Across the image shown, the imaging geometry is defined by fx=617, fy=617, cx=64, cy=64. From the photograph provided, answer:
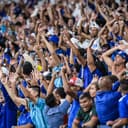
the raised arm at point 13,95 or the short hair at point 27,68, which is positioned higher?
the short hair at point 27,68

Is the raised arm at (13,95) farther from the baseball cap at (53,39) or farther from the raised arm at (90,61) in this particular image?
the baseball cap at (53,39)

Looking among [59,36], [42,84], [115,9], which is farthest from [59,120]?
[115,9]

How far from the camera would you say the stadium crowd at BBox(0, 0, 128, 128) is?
777cm

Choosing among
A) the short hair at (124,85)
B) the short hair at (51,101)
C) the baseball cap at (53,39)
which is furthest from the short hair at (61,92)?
the baseball cap at (53,39)

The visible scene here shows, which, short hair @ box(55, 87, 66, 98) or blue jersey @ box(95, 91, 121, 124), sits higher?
short hair @ box(55, 87, 66, 98)

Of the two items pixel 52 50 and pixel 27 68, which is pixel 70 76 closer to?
pixel 27 68

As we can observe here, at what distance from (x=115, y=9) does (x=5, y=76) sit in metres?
5.97

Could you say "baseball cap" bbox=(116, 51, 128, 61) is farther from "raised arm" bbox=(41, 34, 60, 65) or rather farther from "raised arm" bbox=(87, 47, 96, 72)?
"raised arm" bbox=(41, 34, 60, 65)

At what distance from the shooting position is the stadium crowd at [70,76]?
7770 mm

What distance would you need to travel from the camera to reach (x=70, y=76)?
9914mm

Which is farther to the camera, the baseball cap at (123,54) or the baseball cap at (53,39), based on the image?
the baseball cap at (53,39)

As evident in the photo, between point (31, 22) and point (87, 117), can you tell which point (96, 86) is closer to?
point (87, 117)

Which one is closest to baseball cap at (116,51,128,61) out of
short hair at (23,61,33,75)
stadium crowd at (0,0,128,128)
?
stadium crowd at (0,0,128,128)

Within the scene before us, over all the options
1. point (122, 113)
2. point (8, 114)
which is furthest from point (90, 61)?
point (122, 113)
